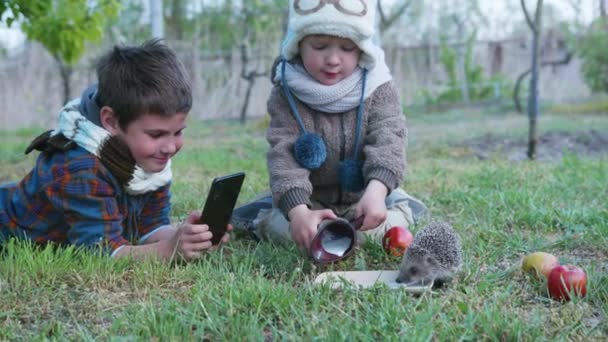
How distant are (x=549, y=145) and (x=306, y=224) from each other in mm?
6376

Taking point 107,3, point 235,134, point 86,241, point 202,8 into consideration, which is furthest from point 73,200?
point 202,8

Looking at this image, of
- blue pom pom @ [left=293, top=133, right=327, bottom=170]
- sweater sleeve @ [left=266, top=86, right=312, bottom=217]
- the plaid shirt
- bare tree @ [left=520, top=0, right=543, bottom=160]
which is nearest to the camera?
the plaid shirt

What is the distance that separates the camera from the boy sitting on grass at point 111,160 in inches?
106

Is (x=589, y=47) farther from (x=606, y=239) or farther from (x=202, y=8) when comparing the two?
(x=606, y=239)

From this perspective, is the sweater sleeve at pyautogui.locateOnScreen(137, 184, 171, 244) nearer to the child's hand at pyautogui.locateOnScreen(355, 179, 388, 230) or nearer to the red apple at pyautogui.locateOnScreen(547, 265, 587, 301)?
the child's hand at pyautogui.locateOnScreen(355, 179, 388, 230)

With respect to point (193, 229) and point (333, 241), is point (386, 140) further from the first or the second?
point (193, 229)

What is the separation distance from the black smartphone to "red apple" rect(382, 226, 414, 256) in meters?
0.65

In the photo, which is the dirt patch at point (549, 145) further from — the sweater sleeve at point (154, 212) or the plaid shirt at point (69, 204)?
the plaid shirt at point (69, 204)

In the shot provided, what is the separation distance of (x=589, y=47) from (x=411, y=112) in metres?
4.26

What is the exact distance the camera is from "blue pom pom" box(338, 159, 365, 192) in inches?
127

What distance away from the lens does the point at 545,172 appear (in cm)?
517

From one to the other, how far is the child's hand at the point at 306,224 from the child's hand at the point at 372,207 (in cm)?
16

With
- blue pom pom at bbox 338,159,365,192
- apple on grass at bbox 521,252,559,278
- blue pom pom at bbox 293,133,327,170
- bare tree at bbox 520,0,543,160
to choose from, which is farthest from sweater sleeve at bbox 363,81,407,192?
bare tree at bbox 520,0,543,160

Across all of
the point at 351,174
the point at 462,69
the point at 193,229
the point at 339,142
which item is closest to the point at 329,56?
the point at 339,142
